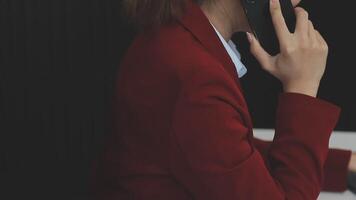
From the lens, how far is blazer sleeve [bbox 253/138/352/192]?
1.04m

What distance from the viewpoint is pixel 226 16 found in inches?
37.0

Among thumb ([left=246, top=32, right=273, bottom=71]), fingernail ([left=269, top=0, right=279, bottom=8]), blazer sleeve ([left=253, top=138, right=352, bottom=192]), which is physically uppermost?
fingernail ([left=269, top=0, right=279, bottom=8])

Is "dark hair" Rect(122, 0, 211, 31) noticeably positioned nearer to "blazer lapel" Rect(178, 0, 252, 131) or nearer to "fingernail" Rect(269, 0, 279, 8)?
"blazer lapel" Rect(178, 0, 252, 131)

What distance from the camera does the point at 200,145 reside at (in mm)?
750

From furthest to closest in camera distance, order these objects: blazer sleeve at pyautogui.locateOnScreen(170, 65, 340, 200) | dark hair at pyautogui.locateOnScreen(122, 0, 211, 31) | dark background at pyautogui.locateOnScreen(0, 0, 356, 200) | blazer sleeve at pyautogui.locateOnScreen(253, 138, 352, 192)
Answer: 1. dark background at pyautogui.locateOnScreen(0, 0, 356, 200)
2. blazer sleeve at pyautogui.locateOnScreen(253, 138, 352, 192)
3. dark hair at pyautogui.locateOnScreen(122, 0, 211, 31)
4. blazer sleeve at pyautogui.locateOnScreen(170, 65, 340, 200)

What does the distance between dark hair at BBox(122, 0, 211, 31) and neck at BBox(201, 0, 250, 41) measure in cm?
8

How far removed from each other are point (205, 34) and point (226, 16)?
0.11 metres

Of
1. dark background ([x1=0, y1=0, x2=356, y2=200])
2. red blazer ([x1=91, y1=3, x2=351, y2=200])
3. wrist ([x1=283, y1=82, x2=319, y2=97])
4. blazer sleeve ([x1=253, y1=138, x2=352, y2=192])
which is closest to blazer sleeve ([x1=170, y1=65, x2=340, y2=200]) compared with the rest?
red blazer ([x1=91, y1=3, x2=351, y2=200])

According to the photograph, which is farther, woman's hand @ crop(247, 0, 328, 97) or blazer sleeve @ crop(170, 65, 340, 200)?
woman's hand @ crop(247, 0, 328, 97)

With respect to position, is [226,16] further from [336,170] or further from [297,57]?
[336,170]

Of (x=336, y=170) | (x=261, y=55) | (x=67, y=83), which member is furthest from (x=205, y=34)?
(x=67, y=83)

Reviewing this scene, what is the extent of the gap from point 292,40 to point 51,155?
2.40ft

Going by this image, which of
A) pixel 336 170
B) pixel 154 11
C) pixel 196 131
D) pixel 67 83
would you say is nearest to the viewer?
pixel 196 131

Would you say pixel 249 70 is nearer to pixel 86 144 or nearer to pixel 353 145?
pixel 353 145
